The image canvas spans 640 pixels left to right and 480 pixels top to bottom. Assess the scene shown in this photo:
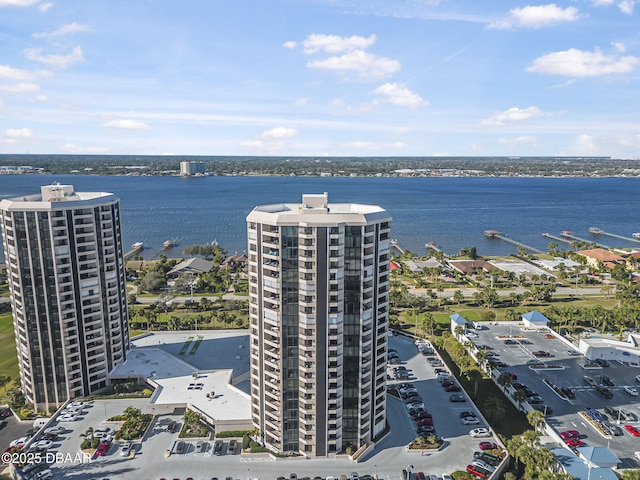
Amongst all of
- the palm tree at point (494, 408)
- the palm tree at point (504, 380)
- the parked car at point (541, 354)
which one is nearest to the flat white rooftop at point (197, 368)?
the palm tree at point (494, 408)

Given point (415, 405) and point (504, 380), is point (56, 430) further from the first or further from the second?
point (504, 380)

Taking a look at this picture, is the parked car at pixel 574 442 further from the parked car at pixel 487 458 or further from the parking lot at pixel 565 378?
the parked car at pixel 487 458

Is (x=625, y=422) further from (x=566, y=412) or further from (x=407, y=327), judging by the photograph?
(x=407, y=327)

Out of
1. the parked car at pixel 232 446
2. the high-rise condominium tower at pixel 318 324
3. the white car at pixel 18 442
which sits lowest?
the white car at pixel 18 442

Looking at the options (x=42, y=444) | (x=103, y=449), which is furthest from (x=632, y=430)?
(x=42, y=444)

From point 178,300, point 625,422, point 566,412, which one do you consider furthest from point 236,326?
point 625,422
